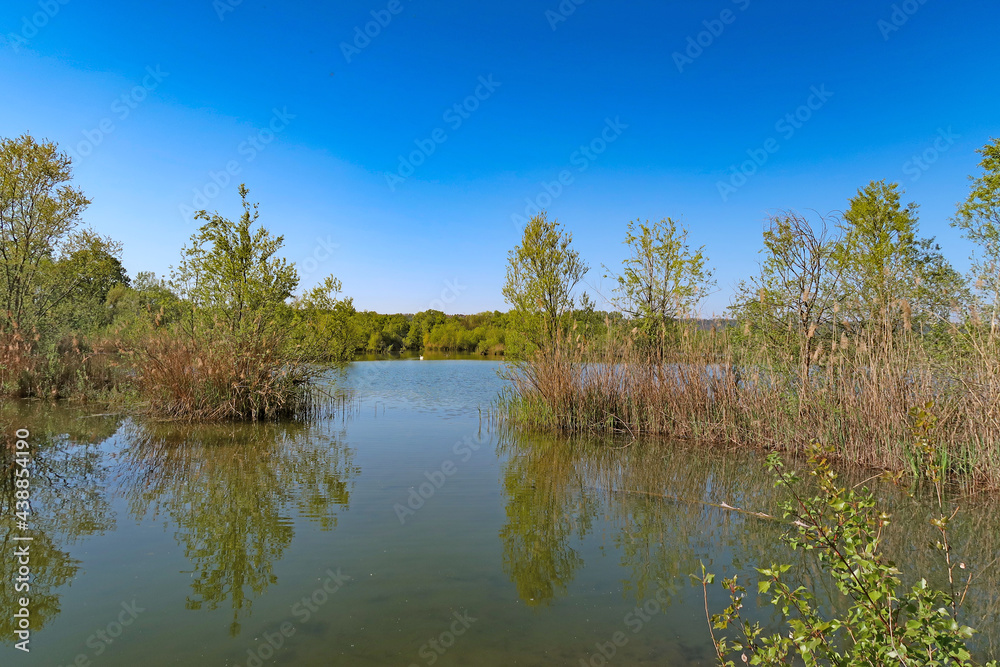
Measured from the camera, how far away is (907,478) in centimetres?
634

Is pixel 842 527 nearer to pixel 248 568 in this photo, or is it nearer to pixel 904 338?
pixel 248 568

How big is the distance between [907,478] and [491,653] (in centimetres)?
602

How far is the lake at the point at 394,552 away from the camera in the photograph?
10.1 ft

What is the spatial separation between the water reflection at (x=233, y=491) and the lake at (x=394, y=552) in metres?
0.03

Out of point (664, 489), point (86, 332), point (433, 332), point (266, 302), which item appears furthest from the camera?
point (433, 332)

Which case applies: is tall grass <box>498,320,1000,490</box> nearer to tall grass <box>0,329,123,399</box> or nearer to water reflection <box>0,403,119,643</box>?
water reflection <box>0,403,119,643</box>

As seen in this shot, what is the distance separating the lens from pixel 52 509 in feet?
16.9

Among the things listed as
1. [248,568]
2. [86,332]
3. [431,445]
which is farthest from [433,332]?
[248,568]

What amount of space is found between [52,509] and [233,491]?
1590 millimetres

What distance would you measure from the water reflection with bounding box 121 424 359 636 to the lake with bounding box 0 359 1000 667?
3cm

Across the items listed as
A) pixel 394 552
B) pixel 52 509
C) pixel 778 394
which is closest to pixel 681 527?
pixel 394 552

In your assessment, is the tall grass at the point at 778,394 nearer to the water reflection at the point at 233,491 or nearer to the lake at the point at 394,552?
the lake at the point at 394,552

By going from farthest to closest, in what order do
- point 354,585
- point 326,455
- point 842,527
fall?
1. point 326,455
2. point 354,585
3. point 842,527

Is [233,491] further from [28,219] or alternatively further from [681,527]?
[28,219]
